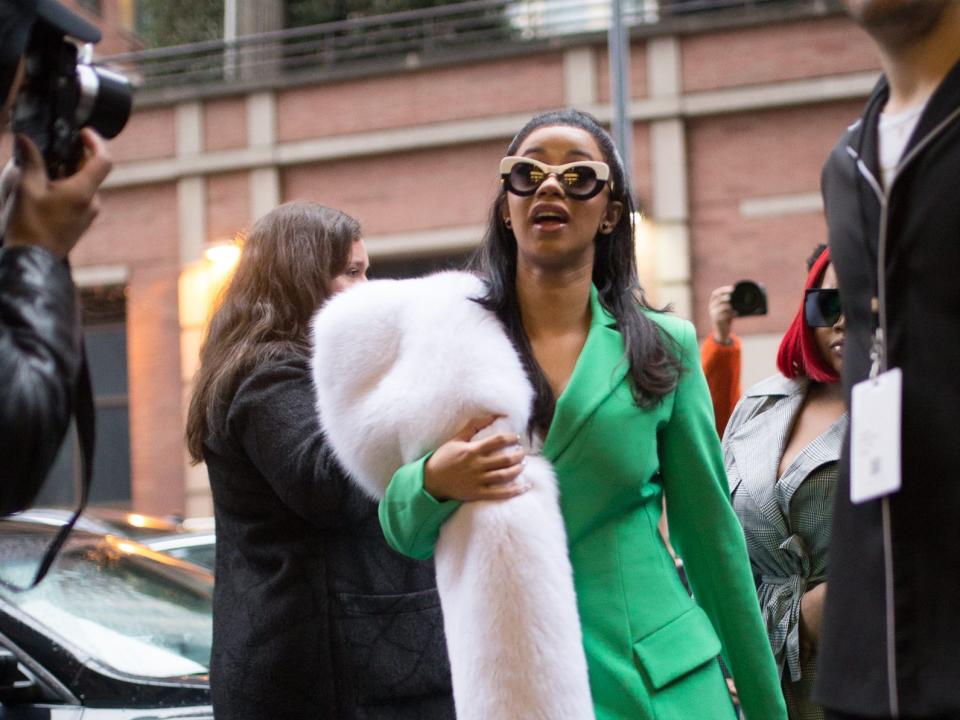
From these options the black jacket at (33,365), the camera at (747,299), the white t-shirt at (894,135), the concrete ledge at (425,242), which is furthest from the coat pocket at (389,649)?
the concrete ledge at (425,242)

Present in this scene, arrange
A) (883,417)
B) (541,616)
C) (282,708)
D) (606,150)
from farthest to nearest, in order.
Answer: (282,708) → (606,150) → (541,616) → (883,417)

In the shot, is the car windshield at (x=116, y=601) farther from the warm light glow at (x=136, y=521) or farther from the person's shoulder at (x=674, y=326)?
the person's shoulder at (x=674, y=326)

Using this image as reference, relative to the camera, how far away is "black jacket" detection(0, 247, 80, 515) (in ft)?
5.12

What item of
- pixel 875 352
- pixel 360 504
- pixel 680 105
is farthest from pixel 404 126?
pixel 875 352

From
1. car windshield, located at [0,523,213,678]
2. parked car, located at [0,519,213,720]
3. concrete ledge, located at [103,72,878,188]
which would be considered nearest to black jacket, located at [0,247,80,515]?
parked car, located at [0,519,213,720]

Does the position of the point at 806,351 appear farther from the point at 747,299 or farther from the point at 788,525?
the point at 747,299

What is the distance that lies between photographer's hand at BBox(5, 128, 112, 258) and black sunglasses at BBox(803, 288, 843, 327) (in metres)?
1.85

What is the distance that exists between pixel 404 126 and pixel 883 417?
549 inches

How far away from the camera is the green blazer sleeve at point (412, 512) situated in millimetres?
2332

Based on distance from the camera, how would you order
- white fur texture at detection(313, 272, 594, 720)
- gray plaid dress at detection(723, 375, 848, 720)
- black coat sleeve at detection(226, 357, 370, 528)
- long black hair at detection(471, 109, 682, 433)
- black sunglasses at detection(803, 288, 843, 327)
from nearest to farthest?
white fur texture at detection(313, 272, 594, 720) → long black hair at detection(471, 109, 682, 433) → black coat sleeve at detection(226, 357, 370, 528) → black sunglasses at detection(803, 288, 843, 327) → gray plaid dress at detection(723, 375, 848, 720)

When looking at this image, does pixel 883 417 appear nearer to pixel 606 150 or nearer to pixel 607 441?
pixel 607 441

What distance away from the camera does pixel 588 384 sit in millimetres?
2441

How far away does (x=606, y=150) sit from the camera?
263 centimetres

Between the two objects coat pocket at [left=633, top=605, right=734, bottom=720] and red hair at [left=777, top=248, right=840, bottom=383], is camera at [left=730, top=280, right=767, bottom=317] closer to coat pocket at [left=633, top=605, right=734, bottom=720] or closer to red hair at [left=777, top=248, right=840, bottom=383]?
red hair at [left=777, top=248, right=840, bottom=383]
